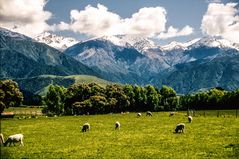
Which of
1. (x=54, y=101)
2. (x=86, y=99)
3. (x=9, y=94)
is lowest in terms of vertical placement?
(x=54, y=101)

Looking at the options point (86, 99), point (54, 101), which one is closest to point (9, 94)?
point (54, 101)

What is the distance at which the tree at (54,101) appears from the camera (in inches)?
6795

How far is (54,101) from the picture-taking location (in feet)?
568

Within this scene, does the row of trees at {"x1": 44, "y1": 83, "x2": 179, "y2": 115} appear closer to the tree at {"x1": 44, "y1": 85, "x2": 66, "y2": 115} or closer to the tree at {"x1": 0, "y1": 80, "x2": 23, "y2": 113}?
the tree at {"x1": 44, "y1": 85, "x2": 66, "y2": 115}

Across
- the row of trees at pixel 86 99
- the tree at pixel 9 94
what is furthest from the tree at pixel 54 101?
the tree at pixel 9 94

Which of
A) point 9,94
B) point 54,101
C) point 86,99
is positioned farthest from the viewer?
point 86,99

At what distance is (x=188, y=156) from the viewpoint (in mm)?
33125

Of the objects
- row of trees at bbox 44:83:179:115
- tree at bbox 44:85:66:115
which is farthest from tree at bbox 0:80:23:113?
tree at bbox 44:85:66:115

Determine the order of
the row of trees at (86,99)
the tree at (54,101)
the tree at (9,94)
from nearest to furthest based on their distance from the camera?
the tree at (9,94) < the row of trees at (86,99) < the tree at (54,101)

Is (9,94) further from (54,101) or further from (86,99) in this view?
(86,99)

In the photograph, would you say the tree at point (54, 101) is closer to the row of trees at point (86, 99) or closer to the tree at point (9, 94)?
the row of trees at point (86, 99)

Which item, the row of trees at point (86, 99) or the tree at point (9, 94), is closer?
the tree at point (9, 94)

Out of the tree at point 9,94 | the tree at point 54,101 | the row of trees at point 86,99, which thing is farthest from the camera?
the tree at point 54,101

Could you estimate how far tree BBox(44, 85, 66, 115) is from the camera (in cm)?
17259
